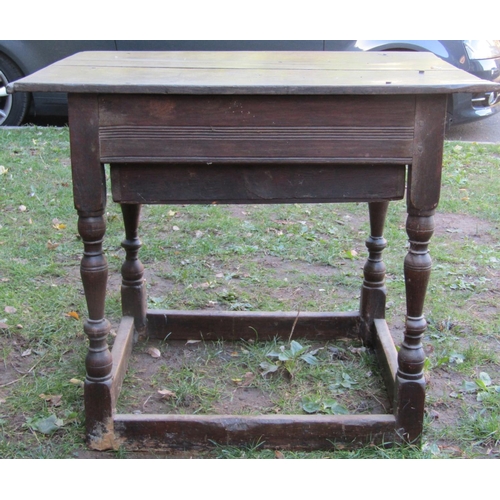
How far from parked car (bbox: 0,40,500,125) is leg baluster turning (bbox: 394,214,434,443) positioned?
13.7ft

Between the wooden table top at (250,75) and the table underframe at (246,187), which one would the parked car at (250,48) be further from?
the table underframe at (246,187)

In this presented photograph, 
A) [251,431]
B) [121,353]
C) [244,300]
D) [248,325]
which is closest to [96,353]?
[121,353]

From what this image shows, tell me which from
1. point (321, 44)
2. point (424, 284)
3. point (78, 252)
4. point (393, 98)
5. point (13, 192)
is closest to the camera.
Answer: point (393, 98)

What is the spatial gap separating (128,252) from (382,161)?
1.19 metres

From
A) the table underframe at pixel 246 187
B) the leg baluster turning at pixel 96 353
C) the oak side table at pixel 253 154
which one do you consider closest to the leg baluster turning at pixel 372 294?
the table underframe at pixel 246 187

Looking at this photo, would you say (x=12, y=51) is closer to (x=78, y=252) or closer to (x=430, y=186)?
(x=78, y=252)

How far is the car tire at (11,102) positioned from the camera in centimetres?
594

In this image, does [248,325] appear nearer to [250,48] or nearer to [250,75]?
[250,75]

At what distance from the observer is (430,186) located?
1.87 meters

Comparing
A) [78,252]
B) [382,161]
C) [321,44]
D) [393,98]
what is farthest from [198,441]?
[321,44]

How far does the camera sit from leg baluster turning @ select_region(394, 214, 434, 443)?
6.44 ft

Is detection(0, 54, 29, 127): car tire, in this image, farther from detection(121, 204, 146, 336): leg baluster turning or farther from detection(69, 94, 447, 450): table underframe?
detection(69, 94, 447, 450): table underframe

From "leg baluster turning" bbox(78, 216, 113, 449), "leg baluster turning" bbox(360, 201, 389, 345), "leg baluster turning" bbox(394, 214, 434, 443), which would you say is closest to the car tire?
"leg baluster turning" bbox(360, 201, 389, 345)

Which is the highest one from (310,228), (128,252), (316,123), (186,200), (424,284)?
(316,123)
